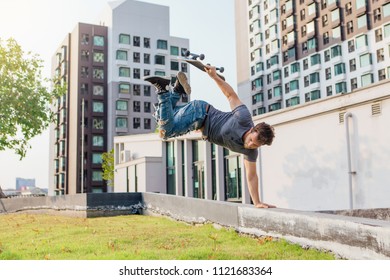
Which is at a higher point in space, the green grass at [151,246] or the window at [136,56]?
the window at [136,56]

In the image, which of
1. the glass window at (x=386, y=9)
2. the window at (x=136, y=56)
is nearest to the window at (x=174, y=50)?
the window at (x=136, y=56)

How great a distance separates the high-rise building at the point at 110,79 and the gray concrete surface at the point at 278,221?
56.1 metres

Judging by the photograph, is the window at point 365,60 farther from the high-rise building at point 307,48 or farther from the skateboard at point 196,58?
the skateboard at point 196,58

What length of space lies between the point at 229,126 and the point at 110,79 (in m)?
71.2

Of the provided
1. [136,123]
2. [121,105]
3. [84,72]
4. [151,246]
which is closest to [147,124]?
[136,123]

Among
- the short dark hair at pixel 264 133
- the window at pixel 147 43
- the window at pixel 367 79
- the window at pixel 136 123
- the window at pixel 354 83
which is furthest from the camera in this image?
the window at pixel 147 43

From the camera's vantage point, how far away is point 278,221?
8328 millimetres

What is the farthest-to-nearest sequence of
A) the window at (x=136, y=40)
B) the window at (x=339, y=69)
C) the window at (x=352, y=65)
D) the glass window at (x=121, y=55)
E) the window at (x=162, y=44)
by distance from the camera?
1. the window at (x=162, y=44)
2. the window at (x=136, y=40)
3. the glass window at (x=121, y=55)
4. the window at (x=339, y=69)
5. the window at (x=352, y=65)

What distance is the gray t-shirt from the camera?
7.13 meters

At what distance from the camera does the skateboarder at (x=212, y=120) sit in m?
7.09

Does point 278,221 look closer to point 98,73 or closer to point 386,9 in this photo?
point 386,9

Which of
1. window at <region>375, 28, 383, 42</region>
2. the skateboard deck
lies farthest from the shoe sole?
window at <region>375, 28, 383, 42</region>

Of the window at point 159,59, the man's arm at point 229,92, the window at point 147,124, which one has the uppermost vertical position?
the window at point 159,59

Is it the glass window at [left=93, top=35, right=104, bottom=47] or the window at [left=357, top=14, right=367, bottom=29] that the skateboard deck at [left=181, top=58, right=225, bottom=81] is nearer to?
the window at [left=357, top=14, right=367, bottom=29]
